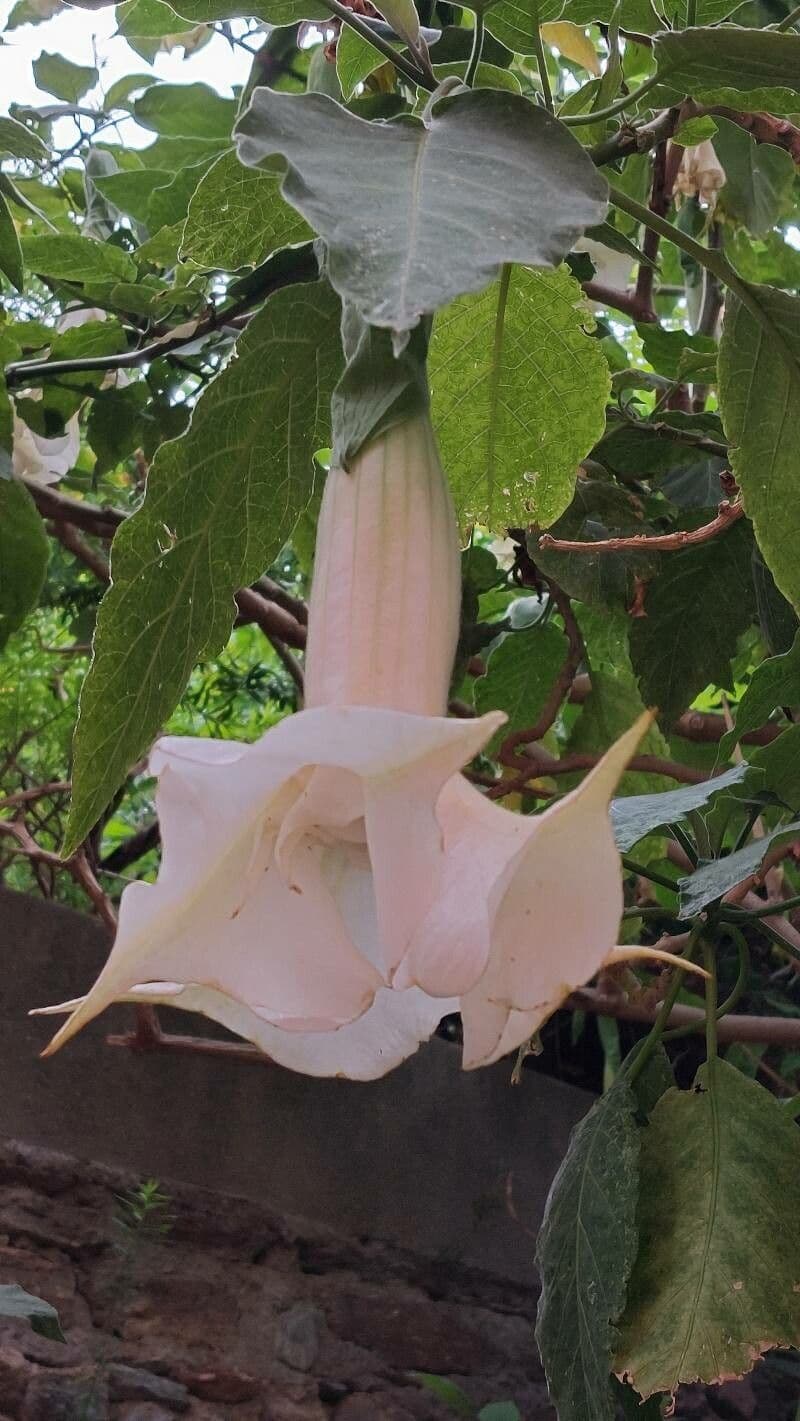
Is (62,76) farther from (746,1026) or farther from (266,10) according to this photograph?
(746,1026)

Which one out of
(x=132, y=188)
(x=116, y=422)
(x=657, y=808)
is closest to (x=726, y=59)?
(x=657, y=808)

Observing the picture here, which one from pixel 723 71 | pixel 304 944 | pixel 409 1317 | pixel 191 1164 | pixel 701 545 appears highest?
pixel 723 71

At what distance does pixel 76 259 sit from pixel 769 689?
561mm

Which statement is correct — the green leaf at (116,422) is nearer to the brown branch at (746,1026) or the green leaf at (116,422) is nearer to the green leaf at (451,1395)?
the brown branch at (746,1026)

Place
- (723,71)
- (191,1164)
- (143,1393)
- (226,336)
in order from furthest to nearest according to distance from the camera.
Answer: (191,1164) → (143,1393) → (226,336) → (723,71)

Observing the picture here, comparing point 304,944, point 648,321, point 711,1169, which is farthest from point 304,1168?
point 304,944

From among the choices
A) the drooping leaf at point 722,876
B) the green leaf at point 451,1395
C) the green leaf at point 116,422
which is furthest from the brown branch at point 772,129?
the green leaf at point 451,1395

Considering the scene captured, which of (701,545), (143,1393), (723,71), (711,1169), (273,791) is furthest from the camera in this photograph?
(143,1393)

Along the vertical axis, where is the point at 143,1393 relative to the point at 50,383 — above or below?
below

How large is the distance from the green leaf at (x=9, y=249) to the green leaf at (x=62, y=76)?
24.2 inches

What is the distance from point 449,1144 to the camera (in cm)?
157

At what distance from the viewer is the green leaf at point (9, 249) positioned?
67cm

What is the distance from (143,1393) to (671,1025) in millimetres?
669

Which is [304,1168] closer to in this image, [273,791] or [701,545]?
[701,545]
